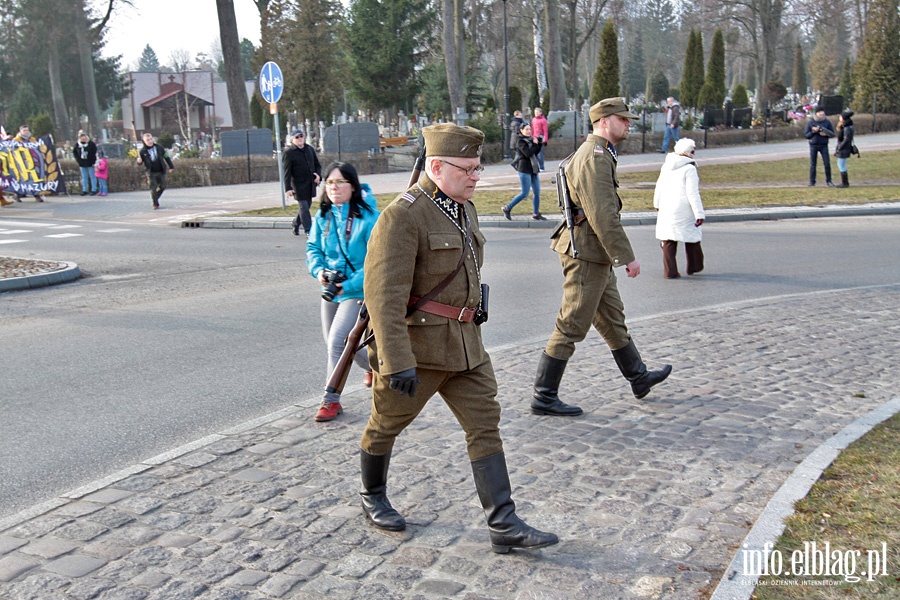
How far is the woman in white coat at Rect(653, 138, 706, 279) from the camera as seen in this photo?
11141 millimetres

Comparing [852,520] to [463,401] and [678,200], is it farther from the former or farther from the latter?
[678,200]

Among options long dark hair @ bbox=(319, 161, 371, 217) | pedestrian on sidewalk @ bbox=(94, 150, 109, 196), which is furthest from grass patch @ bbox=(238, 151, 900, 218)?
long dark hair @ bbox=(319, 161, 371, 217)

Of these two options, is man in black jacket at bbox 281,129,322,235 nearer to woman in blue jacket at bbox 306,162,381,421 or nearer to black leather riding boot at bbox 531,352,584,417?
woman in blue jacket at bbox 306,162,381,421

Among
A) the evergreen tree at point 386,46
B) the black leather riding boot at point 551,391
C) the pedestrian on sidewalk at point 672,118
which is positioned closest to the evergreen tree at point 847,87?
the evergreen tree at point 386,46

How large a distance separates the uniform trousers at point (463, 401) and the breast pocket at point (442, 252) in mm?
441

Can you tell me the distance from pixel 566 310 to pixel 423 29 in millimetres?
48662

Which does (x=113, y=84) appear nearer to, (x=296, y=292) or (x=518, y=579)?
(x=296, y=292)

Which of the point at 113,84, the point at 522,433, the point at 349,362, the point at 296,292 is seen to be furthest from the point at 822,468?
the point at 113,84

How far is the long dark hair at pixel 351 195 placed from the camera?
5.77 meters

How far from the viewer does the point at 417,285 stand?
4.05 meters

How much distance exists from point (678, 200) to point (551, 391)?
5.98m

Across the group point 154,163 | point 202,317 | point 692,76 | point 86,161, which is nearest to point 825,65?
point 692,76

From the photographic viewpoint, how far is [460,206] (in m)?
4.16

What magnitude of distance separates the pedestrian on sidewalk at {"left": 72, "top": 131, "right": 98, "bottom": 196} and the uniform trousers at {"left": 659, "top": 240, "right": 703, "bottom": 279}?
1873 cm
